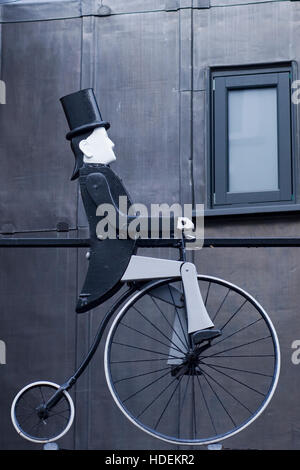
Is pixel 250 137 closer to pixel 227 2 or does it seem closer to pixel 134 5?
pixel 227 2

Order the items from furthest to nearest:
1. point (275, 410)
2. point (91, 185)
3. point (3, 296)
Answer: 1. point (3, 296)
2. point (275, 410)
3. point (91, 185)

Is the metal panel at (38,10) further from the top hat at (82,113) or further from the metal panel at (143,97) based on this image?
the top hat at (82,113)

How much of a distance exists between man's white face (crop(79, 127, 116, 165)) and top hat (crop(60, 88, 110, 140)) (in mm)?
57

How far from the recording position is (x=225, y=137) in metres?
10.7

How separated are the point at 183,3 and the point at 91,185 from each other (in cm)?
431

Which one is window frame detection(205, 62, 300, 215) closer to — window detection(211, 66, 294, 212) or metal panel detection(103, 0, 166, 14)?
window detection(211, 66, 294, 212)

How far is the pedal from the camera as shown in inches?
265

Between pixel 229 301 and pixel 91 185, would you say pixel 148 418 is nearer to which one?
pixel 229 301

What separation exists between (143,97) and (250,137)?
1.08m

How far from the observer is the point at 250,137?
35.2ft

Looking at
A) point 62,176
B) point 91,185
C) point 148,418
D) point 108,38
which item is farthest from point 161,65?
point 91,185

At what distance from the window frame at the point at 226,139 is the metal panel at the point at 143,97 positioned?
0.35 meters

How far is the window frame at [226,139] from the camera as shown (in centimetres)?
1043

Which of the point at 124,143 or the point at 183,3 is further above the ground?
the point at 183,3
